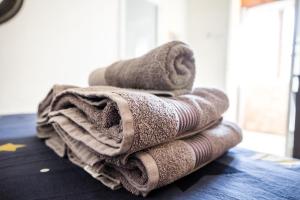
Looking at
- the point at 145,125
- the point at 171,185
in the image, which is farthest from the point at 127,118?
the point at 171,185

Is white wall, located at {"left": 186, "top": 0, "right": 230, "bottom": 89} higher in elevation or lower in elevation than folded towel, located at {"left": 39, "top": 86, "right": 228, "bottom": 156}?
higher

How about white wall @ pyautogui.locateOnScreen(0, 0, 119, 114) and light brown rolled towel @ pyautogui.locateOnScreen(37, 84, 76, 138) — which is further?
white wall @ pyautogui.locateOnScreen(0, 0, 119, 114)

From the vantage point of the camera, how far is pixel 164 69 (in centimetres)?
56

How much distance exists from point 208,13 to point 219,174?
8.38 feet

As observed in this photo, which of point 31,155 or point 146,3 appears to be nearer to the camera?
point 31,155

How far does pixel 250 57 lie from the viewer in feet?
10.1

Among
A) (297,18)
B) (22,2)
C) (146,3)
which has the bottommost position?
(297,18)

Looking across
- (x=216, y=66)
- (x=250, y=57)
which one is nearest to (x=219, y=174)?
(x=216, y=66)

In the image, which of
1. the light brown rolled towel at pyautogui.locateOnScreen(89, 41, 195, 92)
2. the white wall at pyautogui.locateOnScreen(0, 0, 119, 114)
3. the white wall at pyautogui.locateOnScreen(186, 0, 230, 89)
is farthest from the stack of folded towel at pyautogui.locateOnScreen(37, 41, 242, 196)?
the white wall at pyautogui.locateOnScreen(186, 0, 230, 89)

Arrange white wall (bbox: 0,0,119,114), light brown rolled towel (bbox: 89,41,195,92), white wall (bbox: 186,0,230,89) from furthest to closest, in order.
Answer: white wall (bbox: 186,0,230,89) → white wall (bbox: 0,0,119,114) → light brown rolled towel (bbox: 89,41,195,92)

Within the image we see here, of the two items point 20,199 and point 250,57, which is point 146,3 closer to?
point 250,57

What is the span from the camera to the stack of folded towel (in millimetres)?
381

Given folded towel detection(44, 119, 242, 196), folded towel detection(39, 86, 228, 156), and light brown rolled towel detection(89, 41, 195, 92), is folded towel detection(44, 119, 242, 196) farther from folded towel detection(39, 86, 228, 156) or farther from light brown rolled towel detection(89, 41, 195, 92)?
light brown rolled towel detection(89, 41, 195, 92)

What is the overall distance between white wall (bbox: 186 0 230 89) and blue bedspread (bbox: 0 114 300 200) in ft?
6.82
